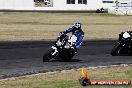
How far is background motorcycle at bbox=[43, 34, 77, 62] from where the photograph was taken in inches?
830

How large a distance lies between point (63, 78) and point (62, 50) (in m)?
5.23

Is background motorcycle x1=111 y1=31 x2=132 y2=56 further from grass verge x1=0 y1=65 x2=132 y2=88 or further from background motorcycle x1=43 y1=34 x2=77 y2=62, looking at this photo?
grass verge x1=0 y1=65 x2=132 y2=88

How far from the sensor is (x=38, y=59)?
72.2 ft

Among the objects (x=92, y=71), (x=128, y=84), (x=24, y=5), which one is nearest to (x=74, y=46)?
(x=92, y=71)

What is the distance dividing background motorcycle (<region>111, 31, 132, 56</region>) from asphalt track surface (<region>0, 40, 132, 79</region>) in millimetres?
537

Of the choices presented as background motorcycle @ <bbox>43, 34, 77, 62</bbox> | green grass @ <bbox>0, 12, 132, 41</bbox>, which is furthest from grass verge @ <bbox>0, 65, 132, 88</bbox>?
green grass @ <bbox>0, 12, 132, 41</bbox>

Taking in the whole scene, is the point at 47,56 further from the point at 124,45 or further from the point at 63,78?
the point at 63,78

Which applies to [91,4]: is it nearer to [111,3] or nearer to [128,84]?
[111,3]

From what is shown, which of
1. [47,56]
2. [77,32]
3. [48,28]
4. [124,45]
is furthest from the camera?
[48,28]

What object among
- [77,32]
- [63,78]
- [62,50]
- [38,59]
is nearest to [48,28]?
[38,59]

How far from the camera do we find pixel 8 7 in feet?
356

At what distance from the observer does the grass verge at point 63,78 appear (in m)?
14.4

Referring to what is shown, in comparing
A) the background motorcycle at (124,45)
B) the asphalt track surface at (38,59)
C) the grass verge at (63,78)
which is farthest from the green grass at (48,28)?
the grass verge at (63,78)

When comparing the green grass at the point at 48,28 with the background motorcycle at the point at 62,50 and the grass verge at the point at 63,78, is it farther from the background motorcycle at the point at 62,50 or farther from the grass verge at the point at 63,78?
the grass verge at the point at 63,78
